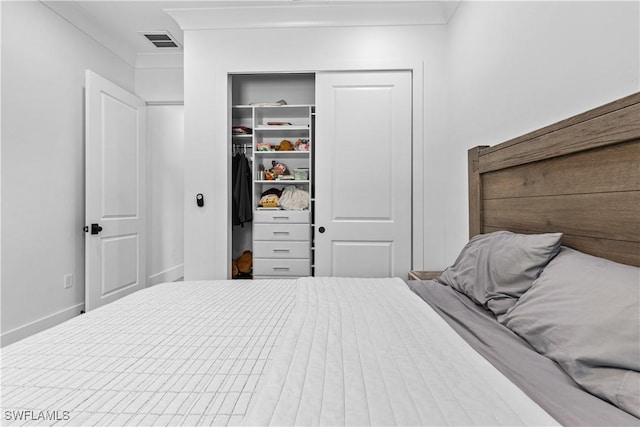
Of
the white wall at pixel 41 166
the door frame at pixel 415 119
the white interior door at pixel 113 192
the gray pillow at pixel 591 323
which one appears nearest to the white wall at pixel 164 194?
the white interior door at pixel 113 192

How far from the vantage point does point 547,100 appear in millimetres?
1449

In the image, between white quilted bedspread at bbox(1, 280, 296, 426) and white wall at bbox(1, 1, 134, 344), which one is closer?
white quilted bedspread at bbox(1, 280, 296, 426)

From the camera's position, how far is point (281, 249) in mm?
2973

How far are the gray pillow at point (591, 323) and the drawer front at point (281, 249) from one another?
82.7 inches

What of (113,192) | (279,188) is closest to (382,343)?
(279,188)

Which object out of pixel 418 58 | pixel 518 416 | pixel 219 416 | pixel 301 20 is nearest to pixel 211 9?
pixel 301 20

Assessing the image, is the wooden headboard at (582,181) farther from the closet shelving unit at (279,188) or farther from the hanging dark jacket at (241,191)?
the hanging dark jacket at (241,191)

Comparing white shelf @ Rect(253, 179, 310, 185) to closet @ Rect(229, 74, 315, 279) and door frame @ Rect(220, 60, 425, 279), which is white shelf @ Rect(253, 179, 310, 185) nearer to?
closet @ Rect(229, 74, 315, 279)

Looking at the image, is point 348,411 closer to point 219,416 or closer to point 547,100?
point 219,416

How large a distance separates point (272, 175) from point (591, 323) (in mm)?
2817

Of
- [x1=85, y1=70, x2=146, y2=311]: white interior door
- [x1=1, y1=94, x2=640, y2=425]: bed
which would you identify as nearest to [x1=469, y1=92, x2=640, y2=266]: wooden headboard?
[x1=1, y1=94, x2=640, y2=425]: bed

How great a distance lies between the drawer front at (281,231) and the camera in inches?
117

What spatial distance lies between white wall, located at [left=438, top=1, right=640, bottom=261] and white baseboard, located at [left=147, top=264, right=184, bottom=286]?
351cm

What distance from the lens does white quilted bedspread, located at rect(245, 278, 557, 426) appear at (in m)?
0.57
